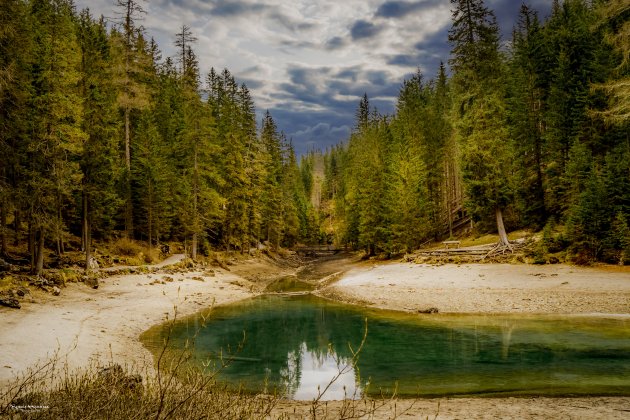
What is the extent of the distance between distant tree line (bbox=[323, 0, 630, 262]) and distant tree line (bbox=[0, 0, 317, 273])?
16.6 m

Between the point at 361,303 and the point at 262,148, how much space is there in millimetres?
35064

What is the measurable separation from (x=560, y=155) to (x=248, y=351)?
3129 centimetres

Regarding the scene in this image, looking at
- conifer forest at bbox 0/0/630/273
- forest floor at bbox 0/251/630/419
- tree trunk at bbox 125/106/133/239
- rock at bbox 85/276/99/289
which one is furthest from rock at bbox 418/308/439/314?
tree trunk at bbox 125/106/133/239

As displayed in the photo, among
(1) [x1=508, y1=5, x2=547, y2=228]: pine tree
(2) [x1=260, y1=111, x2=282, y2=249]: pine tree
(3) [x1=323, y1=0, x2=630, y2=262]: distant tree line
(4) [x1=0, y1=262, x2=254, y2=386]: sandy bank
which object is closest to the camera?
(4) [x1=0, y1=262, x2=254, y2=386]: sandy bank

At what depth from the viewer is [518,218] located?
36.8 m

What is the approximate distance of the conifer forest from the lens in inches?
838

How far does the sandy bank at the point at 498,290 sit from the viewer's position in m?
19.2

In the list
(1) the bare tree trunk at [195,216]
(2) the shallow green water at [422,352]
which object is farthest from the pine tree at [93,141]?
(2) the shallow green water at [422,352]

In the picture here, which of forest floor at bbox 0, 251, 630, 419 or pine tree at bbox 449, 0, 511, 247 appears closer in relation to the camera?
forest floor at bbox 0, 251, 630, 419

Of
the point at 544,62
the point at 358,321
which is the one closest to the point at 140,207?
the point at 358,321

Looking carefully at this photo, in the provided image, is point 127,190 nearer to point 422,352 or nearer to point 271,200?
point 271,200

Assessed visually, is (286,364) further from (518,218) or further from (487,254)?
(518,218)

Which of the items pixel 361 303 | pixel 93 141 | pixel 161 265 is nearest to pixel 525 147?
pixel 361 303

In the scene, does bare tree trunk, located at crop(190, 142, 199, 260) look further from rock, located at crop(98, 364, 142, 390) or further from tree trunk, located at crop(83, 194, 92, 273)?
rock, located at crop(98, 364, 142, 390)
